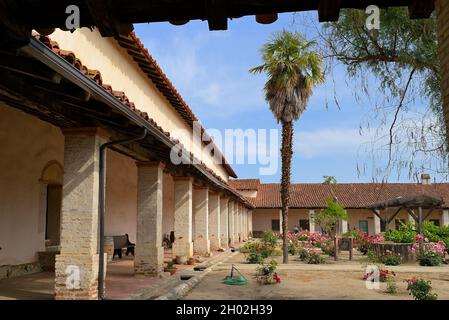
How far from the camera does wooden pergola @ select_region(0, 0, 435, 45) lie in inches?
133

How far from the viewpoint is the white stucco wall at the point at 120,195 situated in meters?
16.9

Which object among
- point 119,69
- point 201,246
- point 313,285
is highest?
point 119,69

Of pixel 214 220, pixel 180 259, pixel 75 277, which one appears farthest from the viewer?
pixel 214 220

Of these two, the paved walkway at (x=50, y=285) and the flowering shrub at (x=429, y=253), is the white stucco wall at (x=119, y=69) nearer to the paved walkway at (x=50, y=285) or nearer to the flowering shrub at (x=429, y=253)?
the paved walkway at (x=50, y=285)

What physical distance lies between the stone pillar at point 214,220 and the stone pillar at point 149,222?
34.0 ft

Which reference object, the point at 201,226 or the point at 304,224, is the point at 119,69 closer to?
the point at 201,226

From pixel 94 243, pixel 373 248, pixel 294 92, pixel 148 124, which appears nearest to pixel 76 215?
pixel 94 243

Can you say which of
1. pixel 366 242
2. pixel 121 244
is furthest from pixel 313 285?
pixel 366 242

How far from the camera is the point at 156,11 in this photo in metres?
3.51

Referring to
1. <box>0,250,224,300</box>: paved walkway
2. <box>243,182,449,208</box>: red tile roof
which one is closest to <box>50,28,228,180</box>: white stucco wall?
<box>0,250,224,300</box>: paved walkway

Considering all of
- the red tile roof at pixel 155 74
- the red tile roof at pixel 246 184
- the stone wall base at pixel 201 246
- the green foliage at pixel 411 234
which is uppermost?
the red tile roof at pixel 155 74

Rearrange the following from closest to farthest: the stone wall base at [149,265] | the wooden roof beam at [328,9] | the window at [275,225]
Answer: the wooden roof beam at [328,9]
the stone wall base at [149,265]
the window at [275,225]

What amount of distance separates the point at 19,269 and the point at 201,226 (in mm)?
9089

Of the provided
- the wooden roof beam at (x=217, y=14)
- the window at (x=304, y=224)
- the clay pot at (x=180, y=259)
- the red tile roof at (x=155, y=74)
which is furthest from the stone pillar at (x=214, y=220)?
the window at (x=304, y=224)
